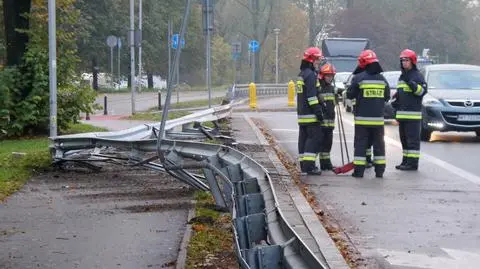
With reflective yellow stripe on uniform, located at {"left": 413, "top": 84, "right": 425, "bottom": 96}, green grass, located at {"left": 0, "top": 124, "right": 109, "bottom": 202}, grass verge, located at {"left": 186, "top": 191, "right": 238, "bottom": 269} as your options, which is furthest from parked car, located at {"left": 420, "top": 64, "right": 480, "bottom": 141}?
grass verge, located at {"left": 186, "top": 191, "right": 238, "bottom": 269}

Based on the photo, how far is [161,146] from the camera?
11961 millimetres

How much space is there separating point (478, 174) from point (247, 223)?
837 centimetres

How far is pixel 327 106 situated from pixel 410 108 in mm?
1509

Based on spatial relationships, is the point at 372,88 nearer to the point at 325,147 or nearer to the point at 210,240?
the point at 325,147

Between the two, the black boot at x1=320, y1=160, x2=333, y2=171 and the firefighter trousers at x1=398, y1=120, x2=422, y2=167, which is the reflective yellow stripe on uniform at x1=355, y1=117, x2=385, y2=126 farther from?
the firefighter trousers at x1=398, y1=120, x2=422, y2=167

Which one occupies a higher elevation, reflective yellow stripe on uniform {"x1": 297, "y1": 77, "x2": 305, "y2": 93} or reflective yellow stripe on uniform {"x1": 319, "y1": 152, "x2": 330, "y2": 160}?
reflective yellow stripe on uniform {"x1": 297, "y1": 77, "x2": 305, "y2": 93}

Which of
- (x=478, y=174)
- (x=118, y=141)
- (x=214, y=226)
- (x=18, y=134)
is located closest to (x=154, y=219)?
(x=214, y=226)

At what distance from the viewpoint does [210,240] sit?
8.61 meters

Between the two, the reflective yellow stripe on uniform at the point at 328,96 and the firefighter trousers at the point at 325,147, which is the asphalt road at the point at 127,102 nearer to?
the firefighter trousers at the point at 325,147

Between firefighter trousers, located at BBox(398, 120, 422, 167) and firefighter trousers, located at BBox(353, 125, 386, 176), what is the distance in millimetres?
1047

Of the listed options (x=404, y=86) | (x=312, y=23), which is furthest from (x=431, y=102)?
(x=312, y=23)

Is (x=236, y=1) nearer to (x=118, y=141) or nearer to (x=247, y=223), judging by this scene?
(x=118, y=141)

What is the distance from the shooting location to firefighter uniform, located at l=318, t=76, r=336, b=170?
13.6 meters

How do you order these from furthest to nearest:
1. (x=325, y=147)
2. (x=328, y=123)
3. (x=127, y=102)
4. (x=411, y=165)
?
(x=127, y=102)
(x=411, y=165)
(x=325, y=147)
(x=328, y=123)
